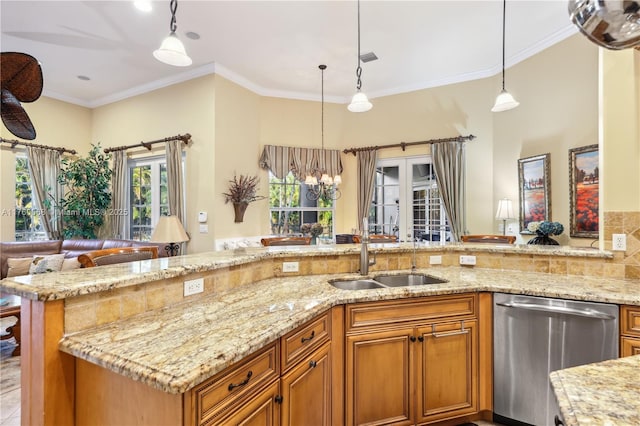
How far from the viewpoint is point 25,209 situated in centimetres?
489

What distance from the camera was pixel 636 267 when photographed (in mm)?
2049

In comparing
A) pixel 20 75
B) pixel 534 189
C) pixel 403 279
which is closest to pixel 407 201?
pixel 534 189

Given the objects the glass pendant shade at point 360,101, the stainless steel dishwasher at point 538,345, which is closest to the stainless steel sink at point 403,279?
the stainless steel dishwasher at point 538,345

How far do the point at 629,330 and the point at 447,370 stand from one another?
3.18ft

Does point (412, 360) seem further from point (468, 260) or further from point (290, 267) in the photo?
point (468, 260)

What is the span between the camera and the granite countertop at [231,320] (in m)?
0.91

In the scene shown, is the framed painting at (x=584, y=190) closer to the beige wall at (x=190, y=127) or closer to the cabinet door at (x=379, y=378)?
the cabinet door at (x=379, y=378)

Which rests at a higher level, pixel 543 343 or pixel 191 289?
pixel 191 289

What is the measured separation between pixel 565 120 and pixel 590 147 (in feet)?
1.58

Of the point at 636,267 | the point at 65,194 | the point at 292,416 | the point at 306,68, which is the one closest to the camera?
the point at 292,416

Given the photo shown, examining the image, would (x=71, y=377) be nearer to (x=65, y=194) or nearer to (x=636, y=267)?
(x=636, y=267)

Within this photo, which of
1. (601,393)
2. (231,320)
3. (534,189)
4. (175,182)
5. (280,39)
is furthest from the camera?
(175,182)

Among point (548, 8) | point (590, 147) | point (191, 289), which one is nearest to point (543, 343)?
point (191, 289)

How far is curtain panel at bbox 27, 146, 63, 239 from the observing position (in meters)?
4.86
